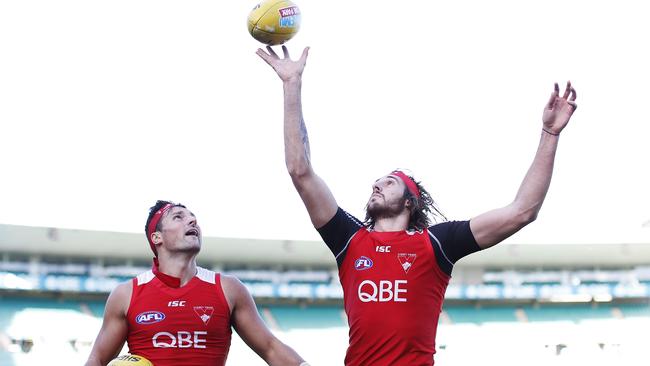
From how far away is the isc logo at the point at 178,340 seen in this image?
5672mm

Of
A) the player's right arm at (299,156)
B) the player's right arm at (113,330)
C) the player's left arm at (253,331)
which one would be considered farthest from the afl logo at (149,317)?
the player's right arm at (299,156)

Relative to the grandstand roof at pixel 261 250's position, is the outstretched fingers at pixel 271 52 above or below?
above

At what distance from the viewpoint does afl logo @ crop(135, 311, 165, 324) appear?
5.74 meters

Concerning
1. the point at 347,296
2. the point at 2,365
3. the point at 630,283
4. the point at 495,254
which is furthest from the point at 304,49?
the point at 630,283

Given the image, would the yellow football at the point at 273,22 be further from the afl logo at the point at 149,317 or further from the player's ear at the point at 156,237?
the afl logo at the point at 149,317

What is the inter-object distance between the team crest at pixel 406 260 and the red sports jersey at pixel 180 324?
1.40 metres

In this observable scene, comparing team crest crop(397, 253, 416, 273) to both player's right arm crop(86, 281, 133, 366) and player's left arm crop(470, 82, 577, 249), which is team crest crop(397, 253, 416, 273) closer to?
player's left arm crop(470, 82, 577, 249)

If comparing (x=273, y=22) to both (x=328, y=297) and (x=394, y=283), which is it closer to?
(x=394, y=283)

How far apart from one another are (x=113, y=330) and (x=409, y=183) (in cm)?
219

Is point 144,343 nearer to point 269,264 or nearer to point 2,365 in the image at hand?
point 2,365

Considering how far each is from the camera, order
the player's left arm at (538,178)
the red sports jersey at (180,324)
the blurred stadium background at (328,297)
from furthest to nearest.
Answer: the blurred stadium background at (328,297), the red sports jersey at (180,324), the player's left arm at (538,178)

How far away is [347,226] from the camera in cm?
531

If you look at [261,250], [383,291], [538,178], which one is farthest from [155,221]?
[261,250]

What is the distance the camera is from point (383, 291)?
5.01 meters
